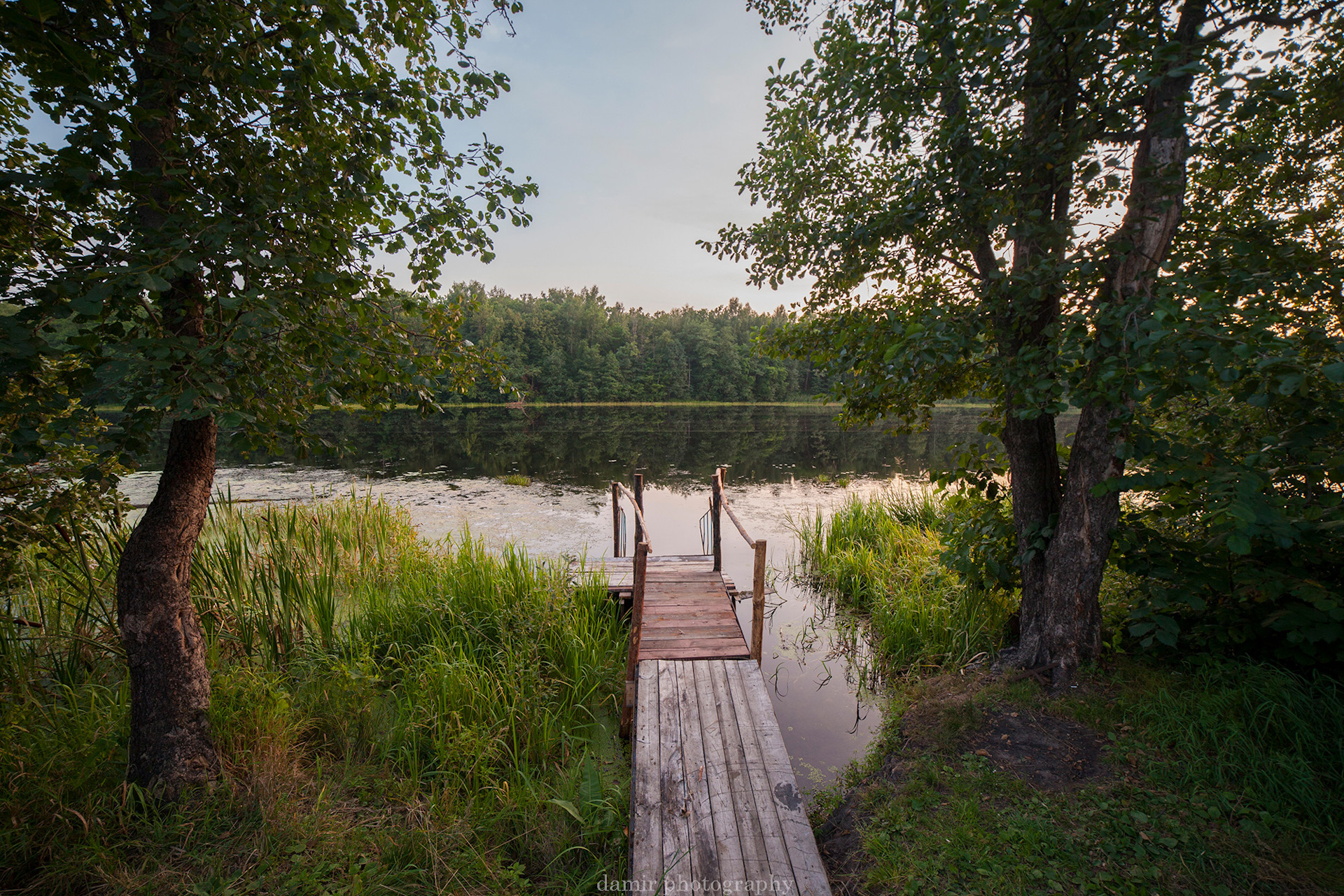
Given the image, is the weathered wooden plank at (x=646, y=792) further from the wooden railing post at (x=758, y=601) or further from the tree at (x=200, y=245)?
the tree at (x=200, y=245)

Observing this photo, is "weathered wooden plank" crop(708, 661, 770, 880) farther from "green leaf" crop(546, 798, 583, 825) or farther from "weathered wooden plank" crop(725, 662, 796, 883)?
"green leaf" crop(546, 798, 583, 825)

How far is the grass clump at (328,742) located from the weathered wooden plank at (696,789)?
505 millimetres

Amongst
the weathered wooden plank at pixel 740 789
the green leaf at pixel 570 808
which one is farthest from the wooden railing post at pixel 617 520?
the green leaf at pixel 570 808

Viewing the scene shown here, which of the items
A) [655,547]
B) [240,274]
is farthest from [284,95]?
[655,547]

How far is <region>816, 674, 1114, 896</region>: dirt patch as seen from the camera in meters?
3.07

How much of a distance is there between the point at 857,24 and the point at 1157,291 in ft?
11.0

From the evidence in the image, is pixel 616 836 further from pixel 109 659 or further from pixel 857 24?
pixel 857 24

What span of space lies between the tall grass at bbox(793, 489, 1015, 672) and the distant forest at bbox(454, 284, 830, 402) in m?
49.9

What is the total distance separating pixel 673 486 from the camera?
660 inches

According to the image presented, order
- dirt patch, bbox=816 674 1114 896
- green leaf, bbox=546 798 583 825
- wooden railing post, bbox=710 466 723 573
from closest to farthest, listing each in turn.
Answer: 1. dirt patch, bbox=816 674 1114 896
2. green leaf, bbox=546 798 583 825
3. wooden railing post, bbox=710 466 723 573

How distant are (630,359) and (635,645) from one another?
61835 millimetres

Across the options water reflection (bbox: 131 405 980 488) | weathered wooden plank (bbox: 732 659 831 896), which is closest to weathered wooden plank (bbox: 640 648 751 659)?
weathered wooden plank (bbox: 732 659 831 896)

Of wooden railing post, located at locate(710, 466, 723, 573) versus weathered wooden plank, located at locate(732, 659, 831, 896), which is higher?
wooden railing post, located at locate(710, 466, 723, 573)

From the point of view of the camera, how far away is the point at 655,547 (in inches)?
433
